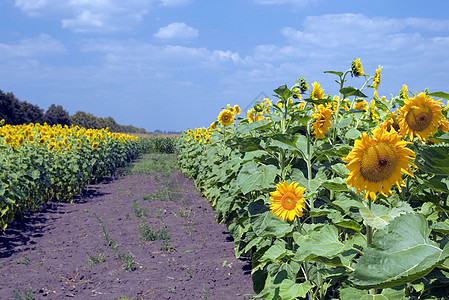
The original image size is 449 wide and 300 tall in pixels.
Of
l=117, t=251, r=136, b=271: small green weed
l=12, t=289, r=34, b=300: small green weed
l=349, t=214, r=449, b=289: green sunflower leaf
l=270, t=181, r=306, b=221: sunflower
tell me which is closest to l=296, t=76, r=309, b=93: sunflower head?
l=270, t=181, r=306, b=221: sunflower

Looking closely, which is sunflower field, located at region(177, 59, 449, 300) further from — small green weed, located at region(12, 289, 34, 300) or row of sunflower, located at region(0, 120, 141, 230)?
row of sunflower, located at region(0, 120, 141, 230)

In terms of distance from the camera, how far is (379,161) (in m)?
1.55

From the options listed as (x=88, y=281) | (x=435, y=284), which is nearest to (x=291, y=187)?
(x=435, y=284)

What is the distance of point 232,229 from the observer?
4.86m

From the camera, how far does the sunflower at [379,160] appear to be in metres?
1.56

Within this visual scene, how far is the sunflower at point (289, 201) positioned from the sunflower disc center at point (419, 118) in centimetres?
67

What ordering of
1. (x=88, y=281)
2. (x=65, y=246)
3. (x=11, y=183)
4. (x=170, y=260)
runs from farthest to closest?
(x=11, y=183), (x=65, y=246), (x=170, y=260), (x=88, y=281)

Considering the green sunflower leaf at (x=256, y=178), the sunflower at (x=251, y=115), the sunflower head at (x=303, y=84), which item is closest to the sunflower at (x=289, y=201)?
the green sunflower leaf at (x=256, y=178)

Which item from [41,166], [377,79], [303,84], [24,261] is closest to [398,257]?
[303,84]

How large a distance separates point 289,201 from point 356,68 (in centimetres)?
163

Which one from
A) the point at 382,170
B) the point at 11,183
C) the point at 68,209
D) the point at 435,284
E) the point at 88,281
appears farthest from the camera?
the point at 68,209

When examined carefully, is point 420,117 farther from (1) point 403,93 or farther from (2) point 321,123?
(1) point 403,93

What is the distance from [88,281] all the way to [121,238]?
5.66ft

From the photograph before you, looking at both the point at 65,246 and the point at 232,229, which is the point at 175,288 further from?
the point at 65,246
